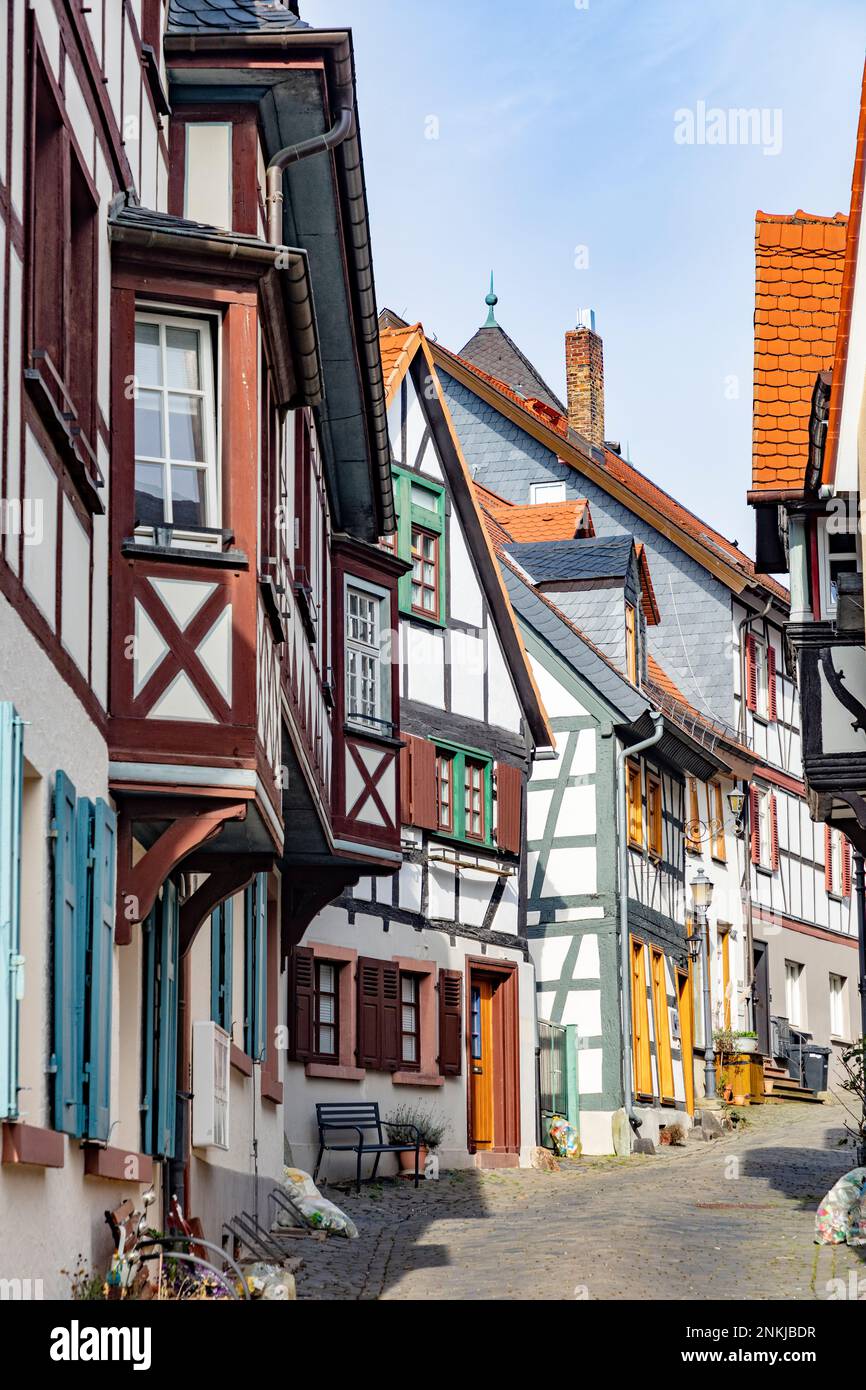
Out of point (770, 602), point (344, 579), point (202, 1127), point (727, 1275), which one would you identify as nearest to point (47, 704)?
point (202, 1127)

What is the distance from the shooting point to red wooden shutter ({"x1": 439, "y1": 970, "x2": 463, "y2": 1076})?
23.9 m

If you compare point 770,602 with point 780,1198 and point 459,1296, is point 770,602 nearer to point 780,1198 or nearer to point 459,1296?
point 780,1198

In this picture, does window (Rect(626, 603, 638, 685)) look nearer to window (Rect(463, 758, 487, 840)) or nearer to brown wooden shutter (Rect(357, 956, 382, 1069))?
window (Rect(463, 758, 487, 840))

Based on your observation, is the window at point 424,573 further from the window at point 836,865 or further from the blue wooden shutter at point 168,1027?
the window at point 836,865

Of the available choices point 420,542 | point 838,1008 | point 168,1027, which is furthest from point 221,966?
point 838,1008

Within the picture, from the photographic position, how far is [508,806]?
2586cm

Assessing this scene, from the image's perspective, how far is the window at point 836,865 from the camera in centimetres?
4122

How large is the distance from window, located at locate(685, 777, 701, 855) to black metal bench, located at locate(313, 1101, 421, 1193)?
12633 mm

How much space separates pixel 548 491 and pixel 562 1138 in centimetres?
1520

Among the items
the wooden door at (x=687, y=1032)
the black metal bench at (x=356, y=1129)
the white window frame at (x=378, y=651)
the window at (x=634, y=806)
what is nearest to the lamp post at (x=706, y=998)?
the wooden door at (x=687, y=1032)

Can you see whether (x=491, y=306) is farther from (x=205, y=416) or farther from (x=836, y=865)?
(x=205, y=416)

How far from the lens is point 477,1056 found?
2509 centimetres

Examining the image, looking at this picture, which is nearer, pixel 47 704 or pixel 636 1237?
pixel 47 704
